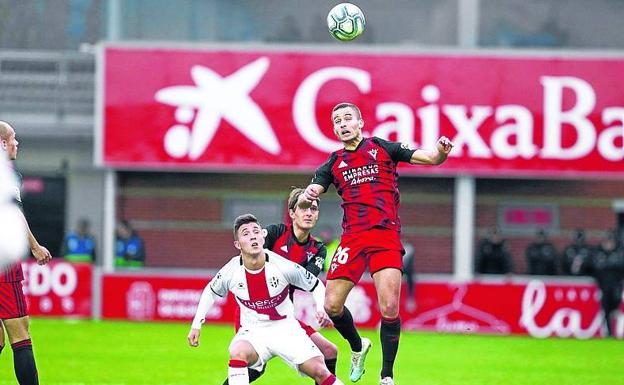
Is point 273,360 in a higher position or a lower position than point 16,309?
lower

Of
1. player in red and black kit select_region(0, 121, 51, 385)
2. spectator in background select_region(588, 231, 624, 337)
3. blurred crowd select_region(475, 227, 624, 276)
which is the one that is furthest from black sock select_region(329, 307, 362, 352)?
blurred crowd select_region(475, 227, 624, 276)

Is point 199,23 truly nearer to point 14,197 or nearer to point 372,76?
point 372,76

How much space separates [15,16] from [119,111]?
5.16 meters

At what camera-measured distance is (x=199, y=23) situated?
72.0 feet

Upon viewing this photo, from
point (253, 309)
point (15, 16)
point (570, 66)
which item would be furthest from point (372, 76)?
point (253, 309)

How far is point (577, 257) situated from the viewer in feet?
66.8

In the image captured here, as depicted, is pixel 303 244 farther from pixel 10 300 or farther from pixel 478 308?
pixel 478 308

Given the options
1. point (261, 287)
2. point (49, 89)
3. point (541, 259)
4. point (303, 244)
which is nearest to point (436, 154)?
point (303, 244)

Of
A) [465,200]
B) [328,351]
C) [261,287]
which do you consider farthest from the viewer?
[465,200]

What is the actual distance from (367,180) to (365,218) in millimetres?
288

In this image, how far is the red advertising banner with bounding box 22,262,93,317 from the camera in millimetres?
20609

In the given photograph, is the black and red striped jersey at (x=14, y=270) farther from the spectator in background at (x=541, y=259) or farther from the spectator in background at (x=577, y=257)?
the spectator in background at (x=541, y=259)

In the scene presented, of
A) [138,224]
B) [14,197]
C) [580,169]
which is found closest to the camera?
[14,197]

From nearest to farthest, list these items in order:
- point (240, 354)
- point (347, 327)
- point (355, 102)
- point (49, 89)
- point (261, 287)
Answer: point (240, 354) → point (261, 287) → point (347, 327) → point (355, 102) → point (49, 89)
